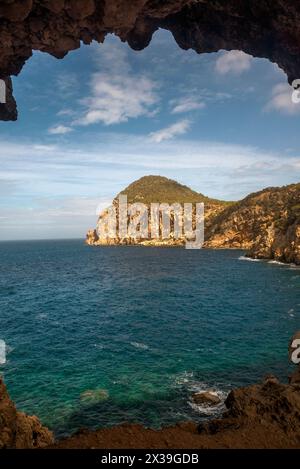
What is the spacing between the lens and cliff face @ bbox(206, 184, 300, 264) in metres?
121

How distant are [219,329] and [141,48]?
36.5 metres

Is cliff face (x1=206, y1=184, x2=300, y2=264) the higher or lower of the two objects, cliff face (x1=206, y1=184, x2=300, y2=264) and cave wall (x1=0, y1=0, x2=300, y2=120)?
the lower

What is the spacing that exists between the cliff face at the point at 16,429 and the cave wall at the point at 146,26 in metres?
21.6

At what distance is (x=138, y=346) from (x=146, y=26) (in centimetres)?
3416

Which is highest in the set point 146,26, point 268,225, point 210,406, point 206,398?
point 146,26

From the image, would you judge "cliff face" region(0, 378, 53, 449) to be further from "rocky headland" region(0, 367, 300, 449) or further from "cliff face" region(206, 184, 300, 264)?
"cliff face" region(206, 184, 300, 264)

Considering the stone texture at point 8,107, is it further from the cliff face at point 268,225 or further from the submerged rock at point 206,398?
the cliff face at point 268,225

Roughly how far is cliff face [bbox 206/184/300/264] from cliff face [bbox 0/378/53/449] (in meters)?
112

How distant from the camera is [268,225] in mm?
148375

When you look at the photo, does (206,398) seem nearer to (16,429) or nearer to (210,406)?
(210,406)

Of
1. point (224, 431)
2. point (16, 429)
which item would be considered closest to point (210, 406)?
point (224, 431)

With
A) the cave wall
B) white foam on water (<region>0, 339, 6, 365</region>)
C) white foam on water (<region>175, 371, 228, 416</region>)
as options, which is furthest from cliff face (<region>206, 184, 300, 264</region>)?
white foam on water (<region>0, 339, 6, 365</region>)

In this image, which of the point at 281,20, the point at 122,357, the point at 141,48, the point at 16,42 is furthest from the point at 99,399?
the point at 281,20
